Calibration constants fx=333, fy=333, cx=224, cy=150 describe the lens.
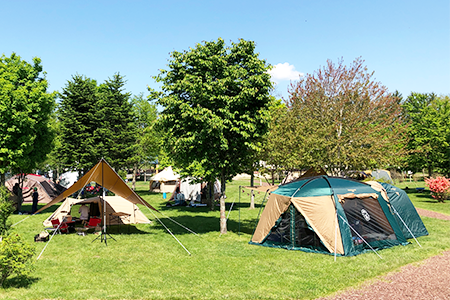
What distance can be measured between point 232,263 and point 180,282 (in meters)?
2.01

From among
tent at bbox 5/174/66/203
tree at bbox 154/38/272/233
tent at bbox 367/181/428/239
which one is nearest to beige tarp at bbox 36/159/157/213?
tree at bbox 154/38/272/233

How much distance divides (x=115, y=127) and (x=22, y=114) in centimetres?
1339

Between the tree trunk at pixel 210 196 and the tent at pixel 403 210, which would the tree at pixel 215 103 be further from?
the tree trunk at pixel 210 196

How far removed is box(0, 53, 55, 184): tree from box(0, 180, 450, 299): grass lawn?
6.95 meters

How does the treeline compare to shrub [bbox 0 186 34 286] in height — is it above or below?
above

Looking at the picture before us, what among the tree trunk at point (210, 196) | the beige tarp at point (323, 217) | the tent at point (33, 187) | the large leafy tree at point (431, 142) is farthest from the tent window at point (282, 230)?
the large leafy tree at point (431, 142)

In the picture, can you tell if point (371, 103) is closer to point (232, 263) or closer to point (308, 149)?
point (308, 149)

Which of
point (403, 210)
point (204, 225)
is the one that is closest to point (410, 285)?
point (403, 210)

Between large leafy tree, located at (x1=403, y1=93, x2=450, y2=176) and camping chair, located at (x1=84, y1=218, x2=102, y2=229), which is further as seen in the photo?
large leafy tree, located at (x1=403, y1=93, x2=450, y2=176)

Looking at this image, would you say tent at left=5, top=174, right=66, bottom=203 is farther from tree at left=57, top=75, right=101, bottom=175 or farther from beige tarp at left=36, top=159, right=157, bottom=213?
beige tarp at left=36, top=159, right=157, bottom=213

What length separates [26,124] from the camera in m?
18.4

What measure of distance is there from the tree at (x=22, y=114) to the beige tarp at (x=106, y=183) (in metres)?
7.24

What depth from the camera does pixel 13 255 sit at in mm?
6820

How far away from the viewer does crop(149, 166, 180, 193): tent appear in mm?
30938
